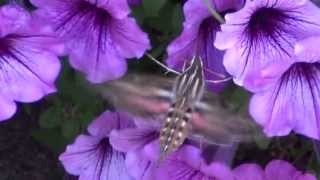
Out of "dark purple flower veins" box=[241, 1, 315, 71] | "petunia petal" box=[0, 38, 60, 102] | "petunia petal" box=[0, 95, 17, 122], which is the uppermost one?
"dark purple flower veins" box=[241, 1, 315, 71]

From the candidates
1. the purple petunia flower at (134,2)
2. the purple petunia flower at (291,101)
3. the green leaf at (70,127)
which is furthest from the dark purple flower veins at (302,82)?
the green leaf at (70,127)

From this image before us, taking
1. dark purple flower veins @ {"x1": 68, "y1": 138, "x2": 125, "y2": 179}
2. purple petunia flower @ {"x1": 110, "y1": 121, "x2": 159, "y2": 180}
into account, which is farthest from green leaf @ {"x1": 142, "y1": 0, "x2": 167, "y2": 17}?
dark purple flower veins @ {"x1": 68, "y1": 138, "x2": 125, "y2": 179}

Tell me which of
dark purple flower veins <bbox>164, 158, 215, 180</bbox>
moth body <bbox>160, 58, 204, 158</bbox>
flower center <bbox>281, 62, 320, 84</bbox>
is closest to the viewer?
moth body <bbox>160, 58, 204, 158</bbox>

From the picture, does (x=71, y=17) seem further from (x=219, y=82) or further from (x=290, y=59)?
(x=290, y=59)

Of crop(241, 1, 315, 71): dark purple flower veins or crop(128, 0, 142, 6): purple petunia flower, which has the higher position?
crop(241, 1, 315, 71): dark purple flower veins

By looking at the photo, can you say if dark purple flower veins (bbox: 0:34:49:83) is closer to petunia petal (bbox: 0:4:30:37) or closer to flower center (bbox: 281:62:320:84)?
petunia petal (bbox: 0:4:30:37)

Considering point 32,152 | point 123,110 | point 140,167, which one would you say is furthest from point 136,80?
point 32,152

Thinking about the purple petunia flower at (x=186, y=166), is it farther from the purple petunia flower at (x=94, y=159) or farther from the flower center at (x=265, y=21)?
the flower center at (x=265, y=21)
